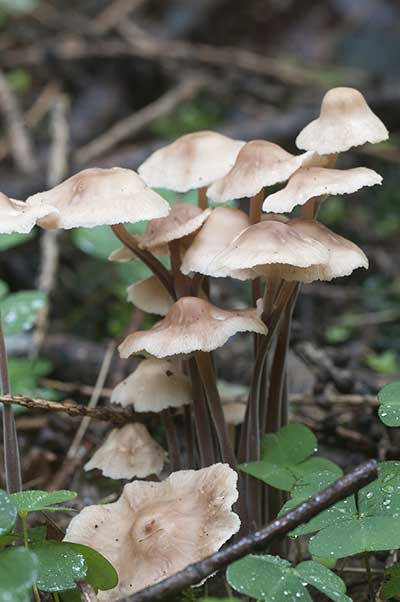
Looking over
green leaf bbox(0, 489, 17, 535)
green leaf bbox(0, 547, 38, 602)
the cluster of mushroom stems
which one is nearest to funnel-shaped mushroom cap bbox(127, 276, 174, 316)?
the cluster of mushroom stems

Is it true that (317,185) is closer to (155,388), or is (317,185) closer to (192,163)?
(192,163)

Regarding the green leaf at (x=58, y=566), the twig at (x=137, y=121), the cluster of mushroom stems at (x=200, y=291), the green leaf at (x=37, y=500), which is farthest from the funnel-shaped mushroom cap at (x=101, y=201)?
the twig at (x=137, y=121)

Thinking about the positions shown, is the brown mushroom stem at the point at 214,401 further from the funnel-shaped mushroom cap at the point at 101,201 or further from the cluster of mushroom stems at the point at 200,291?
the funnel-shaped mushroom cap at the point at 101,201

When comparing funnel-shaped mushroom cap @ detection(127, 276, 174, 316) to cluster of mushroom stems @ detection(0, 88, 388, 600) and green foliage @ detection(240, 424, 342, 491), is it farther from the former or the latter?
green foliage @ detection(240, 424, 342, 491)

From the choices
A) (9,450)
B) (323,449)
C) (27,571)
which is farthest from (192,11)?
(27,571)

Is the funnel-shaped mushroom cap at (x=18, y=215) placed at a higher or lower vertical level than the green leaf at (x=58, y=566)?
higher

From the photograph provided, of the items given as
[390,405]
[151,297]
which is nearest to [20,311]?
[151,297]

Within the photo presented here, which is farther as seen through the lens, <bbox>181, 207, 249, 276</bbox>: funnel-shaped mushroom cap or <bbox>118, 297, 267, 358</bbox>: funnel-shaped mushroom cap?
<bbox>181, 207, 249, 276</bbox>: funnel-shaped mushroom cap
